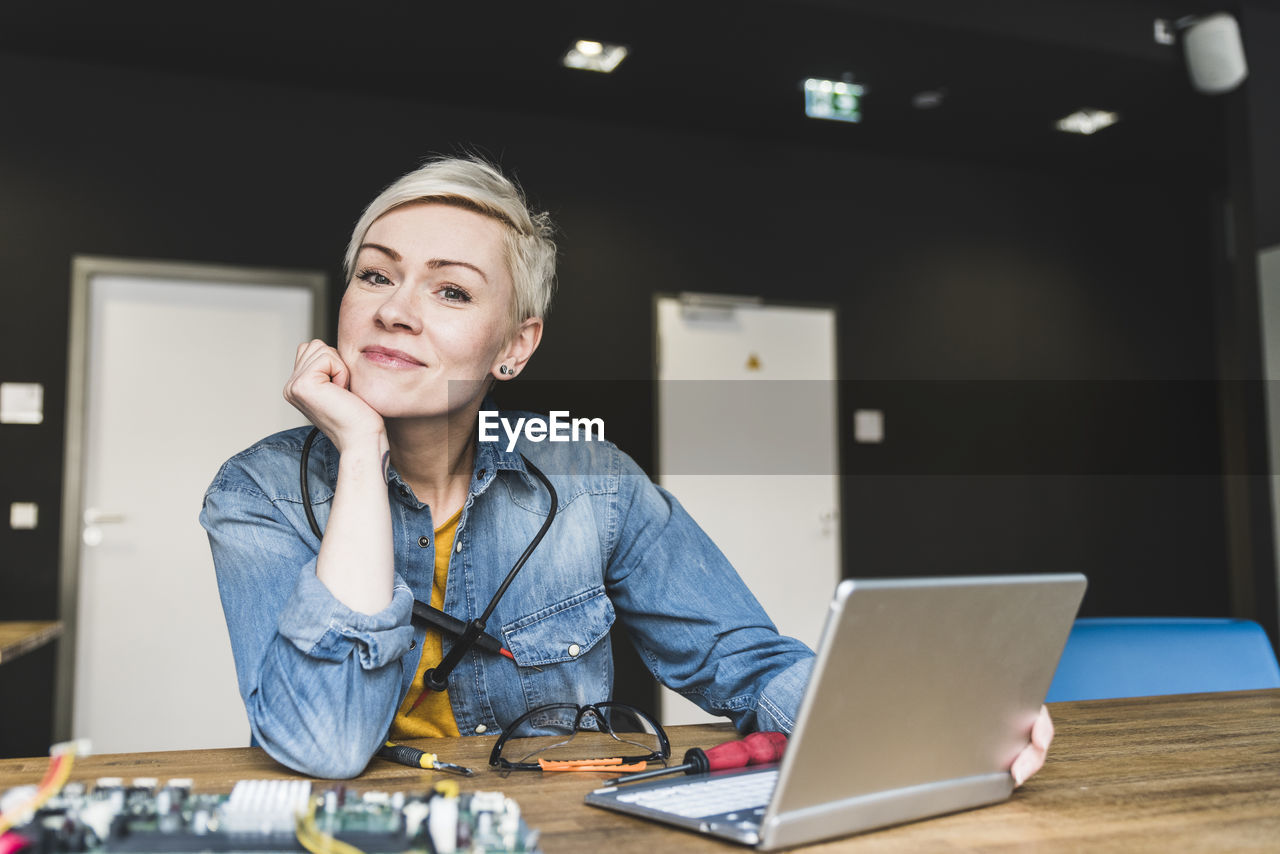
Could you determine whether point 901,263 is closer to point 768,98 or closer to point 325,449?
point 768,98

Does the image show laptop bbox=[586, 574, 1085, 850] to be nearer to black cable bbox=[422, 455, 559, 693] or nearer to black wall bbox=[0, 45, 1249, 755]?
black cable bbox=[422, 455, 559, 693]

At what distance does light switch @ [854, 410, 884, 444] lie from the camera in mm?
5121

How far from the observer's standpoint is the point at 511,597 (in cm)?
138

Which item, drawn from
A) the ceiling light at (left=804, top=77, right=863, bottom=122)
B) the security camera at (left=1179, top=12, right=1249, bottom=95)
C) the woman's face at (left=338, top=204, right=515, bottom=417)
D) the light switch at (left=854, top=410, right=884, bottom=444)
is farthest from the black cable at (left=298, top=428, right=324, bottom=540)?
the security camera at (left=1179, top=12, right=1249, bottom=95)

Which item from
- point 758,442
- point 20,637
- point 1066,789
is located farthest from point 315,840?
point 758,442

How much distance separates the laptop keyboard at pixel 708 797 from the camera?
81cm

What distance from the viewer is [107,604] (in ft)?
13.0

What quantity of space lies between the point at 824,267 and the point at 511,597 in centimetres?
411

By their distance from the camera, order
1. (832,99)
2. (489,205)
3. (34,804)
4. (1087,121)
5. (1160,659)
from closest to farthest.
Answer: (34,804) < (489,205) < (1160,659) < (832,99) < (1087,121)

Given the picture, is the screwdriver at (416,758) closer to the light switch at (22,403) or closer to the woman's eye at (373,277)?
the woman's eye at (373,277)

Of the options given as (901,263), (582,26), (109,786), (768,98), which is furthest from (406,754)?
(901,263)

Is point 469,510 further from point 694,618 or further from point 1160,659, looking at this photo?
point 1160,659

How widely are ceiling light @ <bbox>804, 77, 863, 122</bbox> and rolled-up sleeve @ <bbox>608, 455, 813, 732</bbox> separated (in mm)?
3387

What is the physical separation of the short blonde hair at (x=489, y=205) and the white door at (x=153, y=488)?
9.59 ft
